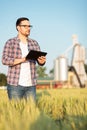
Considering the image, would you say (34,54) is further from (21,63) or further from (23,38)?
(23,38)

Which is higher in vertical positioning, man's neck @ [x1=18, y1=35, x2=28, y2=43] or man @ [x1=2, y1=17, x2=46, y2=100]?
man's neck @ [x1=18, y1=35, x2=28, y2=43]

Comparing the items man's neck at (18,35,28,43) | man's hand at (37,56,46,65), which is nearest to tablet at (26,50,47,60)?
man's hand at (37,56,46,65)

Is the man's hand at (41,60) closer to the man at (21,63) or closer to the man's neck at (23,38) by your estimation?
the man at (21,63)

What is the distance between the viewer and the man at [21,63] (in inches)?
172

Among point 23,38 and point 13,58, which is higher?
point 23,38

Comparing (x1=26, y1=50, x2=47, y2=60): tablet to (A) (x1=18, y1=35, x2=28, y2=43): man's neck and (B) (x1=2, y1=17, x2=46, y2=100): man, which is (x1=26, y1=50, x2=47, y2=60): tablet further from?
(A) (x1=18, y1=35, x2=28, y2=43): man's neck

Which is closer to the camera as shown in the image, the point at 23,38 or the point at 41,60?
the point at 41,60

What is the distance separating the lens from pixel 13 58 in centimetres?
448

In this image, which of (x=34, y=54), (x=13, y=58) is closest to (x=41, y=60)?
(x=34, y=54)

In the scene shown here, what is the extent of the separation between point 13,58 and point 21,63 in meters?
0.14

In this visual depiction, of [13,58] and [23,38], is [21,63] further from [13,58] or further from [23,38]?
[23,38]

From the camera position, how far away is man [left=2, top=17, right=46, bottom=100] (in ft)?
14.4

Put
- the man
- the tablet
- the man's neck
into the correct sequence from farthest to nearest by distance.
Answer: the man's neck
the man
the tablet

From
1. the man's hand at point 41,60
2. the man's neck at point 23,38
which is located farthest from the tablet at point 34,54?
the man's neck at point 23,38
